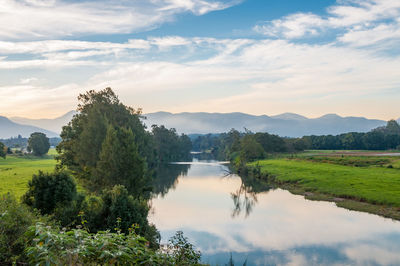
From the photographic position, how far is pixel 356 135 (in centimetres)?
14112

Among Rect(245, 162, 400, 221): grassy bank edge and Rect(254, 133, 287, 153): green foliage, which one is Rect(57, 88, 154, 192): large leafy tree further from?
Rect(254, 133, 287, 153): green foliage

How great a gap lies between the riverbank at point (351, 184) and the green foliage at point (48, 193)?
108ft

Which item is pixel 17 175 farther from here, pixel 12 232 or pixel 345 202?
pixel 345 202

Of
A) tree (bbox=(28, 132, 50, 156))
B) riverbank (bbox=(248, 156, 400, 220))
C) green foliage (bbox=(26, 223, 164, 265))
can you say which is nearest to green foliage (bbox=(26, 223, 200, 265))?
green foliage (bbox=(26, 223, 164, 265))

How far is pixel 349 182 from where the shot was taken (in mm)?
50094

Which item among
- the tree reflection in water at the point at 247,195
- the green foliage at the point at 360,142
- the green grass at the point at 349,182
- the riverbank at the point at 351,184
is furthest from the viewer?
the green foliage at the point at 360,142

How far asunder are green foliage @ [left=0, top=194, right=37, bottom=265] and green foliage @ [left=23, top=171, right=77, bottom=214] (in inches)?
339

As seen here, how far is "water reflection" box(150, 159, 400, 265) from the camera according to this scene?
74.7ft

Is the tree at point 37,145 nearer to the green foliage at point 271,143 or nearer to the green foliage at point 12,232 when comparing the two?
the green foliage at point 271,143

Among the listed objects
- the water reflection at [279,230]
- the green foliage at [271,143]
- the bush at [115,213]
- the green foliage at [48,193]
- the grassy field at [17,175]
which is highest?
the green foliage at [271,143]

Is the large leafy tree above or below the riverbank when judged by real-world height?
above

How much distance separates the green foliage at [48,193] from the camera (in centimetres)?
2120

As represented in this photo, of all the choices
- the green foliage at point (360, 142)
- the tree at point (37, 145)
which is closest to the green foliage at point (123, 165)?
the green foliage at point (360, 142)

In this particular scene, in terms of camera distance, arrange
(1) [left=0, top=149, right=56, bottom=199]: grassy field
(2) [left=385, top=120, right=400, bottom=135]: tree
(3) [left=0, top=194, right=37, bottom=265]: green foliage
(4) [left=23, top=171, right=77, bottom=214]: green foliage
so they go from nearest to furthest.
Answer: (3) [left=0, top=194, right=37, bottom=265]: green foliage < (4) [left=23, top=171, right=77, bottom=214]: green foliage < (1) [left=0, top=149, right=56, bottom=199]: grassy field < (2) [left=385, top=120, right=400, bottom=135]: tree
